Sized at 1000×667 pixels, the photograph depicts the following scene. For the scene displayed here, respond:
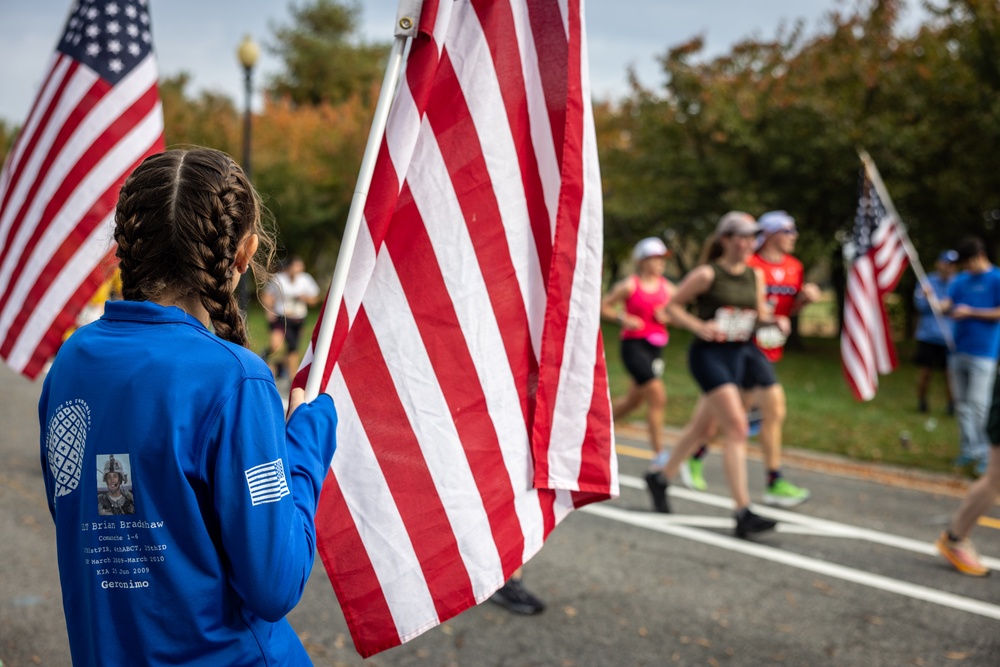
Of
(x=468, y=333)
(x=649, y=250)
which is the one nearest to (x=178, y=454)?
(x=468, y=333)

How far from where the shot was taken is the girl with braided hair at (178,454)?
1506 millimetres

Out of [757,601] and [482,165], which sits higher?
[482,165]

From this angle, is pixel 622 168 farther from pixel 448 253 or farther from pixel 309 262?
pixel 448 253

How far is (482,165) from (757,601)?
3569 mm

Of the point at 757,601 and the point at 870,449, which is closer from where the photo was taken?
Answer: the point at 757,601

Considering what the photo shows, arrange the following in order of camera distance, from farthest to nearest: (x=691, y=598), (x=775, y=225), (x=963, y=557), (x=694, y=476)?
(x=694, y=476) → (x=775, y=225) → (x=963, y=557) → (x=691, y=598)

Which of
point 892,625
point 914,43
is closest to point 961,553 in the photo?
point 892,625

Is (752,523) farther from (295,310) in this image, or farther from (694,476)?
(295,310)

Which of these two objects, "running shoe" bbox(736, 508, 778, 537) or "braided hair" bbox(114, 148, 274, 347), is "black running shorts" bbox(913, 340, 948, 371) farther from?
"braided hair" bbox(114, 148, 274, 347)

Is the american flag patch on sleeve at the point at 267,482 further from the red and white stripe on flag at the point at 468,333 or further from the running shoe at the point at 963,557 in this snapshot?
the running shoe at the point at 963,557

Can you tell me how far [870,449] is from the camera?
9.99m

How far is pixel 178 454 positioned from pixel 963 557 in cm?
551

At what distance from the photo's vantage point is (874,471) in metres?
9.19

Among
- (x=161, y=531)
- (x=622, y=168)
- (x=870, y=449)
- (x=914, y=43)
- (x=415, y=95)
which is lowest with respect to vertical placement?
(x=870, y=449)
